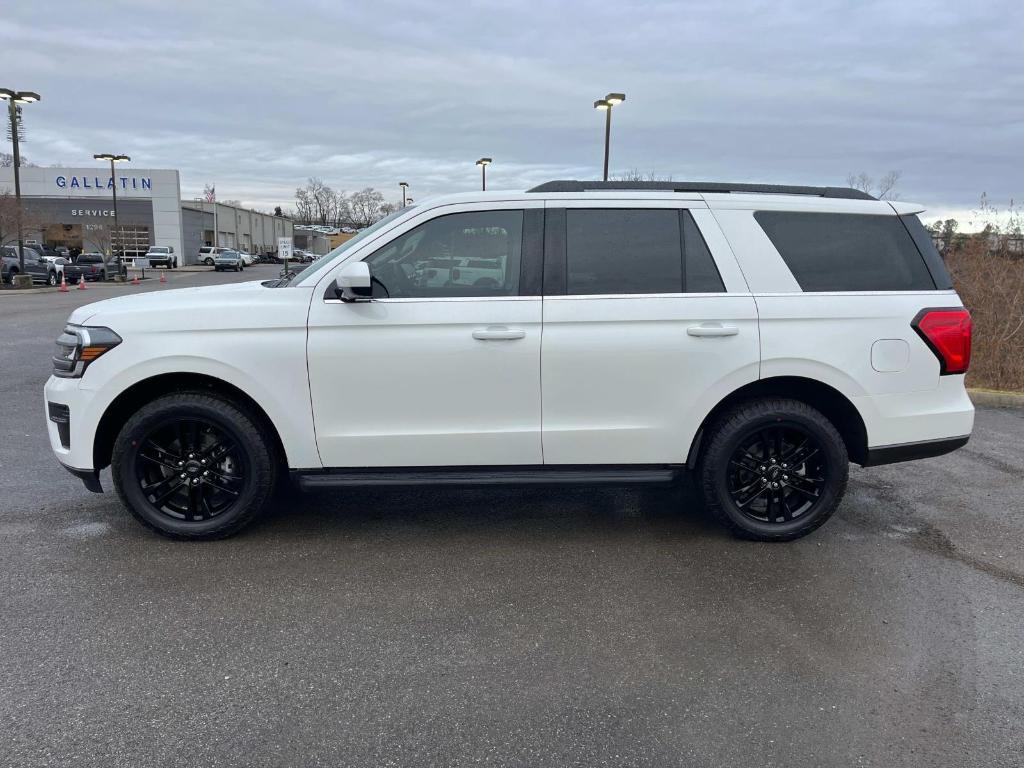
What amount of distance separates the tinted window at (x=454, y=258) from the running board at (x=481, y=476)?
3.21 ft

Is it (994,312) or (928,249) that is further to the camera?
(994,312)

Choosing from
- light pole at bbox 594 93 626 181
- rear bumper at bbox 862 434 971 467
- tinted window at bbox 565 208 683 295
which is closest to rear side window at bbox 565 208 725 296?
tinted window at bbox 565 208 683 295

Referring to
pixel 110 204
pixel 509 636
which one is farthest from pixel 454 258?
pixel 110 204

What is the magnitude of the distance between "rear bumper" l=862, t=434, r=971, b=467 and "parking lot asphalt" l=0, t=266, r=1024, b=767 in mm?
515

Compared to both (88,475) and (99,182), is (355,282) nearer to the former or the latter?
(88,475)

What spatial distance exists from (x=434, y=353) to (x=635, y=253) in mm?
1261

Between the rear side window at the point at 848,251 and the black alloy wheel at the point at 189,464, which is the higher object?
the rear side window at the point at 848,251

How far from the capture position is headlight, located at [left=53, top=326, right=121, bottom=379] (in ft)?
13.5

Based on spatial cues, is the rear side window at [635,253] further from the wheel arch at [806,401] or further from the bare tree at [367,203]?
the bare tree at [367,203]

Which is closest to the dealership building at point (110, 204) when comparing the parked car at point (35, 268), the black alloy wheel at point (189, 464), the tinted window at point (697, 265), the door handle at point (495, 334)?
the parked car at point (35, 268)

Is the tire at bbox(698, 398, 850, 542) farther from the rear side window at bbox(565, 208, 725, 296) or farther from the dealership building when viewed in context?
the dealership building

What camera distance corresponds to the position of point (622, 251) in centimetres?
429

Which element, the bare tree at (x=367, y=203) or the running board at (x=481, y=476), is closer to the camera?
the running board at (x=481, y=476)

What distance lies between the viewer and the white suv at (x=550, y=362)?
4.11 metres
